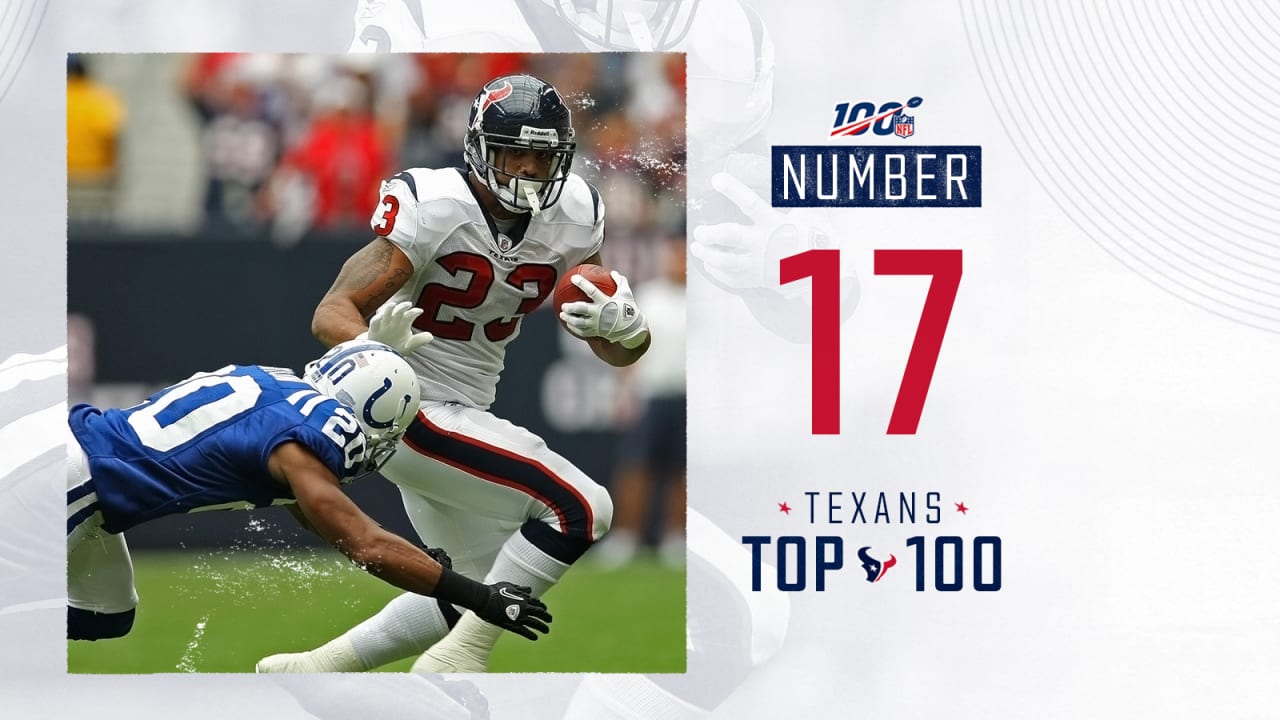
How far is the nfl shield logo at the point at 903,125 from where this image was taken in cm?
444

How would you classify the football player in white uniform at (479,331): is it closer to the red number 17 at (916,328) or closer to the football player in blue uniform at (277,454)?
the football player in blue uniform at (277,454)

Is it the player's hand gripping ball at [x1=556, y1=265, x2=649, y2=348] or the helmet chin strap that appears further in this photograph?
the helmet chin strap

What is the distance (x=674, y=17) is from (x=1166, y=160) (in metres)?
1.49

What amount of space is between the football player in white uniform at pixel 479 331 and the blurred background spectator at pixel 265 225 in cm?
101

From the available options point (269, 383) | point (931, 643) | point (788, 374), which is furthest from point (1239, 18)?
point (269, 383)

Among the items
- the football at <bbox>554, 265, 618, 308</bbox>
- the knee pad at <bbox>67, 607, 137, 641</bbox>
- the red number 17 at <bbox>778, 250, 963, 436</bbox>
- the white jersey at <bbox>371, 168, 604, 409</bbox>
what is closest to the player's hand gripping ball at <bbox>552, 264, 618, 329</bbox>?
the football at <bbox>554, 265, 618, 308</bbox>

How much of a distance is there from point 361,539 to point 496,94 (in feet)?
4.98

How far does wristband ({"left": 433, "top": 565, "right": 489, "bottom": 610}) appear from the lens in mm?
4172

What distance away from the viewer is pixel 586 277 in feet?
15.1

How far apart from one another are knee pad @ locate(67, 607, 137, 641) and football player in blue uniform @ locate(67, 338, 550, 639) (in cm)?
30

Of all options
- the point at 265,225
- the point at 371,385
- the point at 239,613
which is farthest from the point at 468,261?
the point at 265,225

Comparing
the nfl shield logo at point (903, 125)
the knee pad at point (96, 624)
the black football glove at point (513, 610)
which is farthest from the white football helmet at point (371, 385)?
the nfl shield logo at point (903, 125)

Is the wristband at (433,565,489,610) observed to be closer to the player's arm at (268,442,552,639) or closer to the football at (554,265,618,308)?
the player's arm at (268,442,552,639)

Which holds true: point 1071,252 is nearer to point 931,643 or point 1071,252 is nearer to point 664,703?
point 931,643
